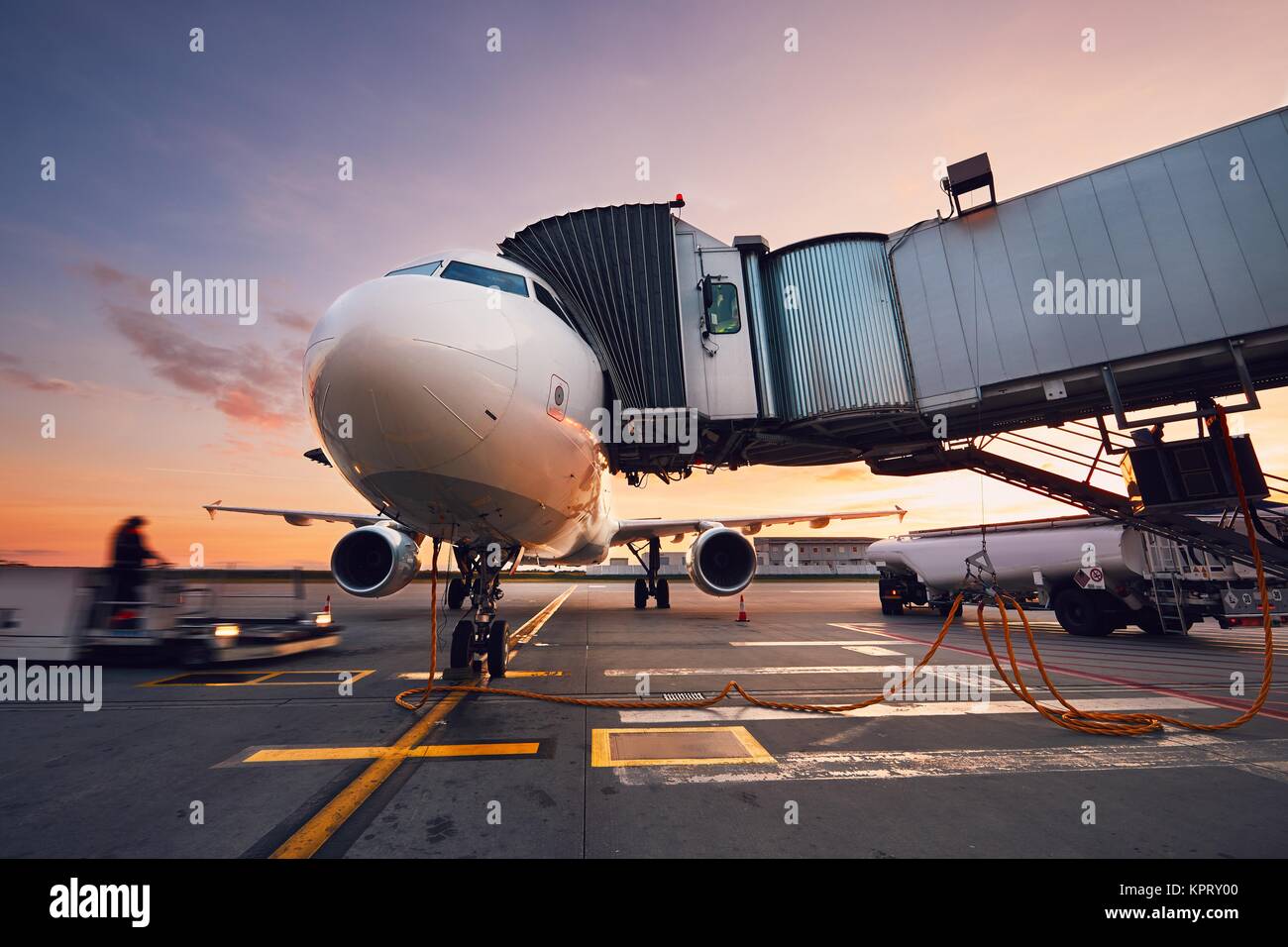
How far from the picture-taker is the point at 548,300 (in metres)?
6.02

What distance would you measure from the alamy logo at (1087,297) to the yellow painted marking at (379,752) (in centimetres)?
1004

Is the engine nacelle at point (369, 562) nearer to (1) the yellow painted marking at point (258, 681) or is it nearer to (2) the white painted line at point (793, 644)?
(1) the yellow painted marking at point (258, 681)

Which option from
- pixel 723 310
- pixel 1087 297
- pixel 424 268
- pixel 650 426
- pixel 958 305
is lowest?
pixel 650 426

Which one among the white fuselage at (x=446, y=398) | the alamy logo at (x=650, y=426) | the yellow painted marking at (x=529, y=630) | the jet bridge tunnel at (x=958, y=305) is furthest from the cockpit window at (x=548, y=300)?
the yellow painted marking at (x=529, y=630)

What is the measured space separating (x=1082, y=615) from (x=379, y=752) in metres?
15.0

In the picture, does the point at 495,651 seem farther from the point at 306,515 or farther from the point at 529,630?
the point at 306,515

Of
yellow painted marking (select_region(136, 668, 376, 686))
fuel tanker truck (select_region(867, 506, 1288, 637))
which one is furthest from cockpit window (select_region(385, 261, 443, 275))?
fuel tanker truck (select_region(867, 506, 1288, 637))

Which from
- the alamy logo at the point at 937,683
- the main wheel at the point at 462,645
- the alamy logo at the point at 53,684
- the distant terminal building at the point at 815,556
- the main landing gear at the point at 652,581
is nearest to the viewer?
the alamy logo at the point at 53,684

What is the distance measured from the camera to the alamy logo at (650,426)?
7195 mm

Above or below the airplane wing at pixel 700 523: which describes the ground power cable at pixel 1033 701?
below

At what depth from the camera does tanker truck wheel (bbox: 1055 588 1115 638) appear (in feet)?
38.6

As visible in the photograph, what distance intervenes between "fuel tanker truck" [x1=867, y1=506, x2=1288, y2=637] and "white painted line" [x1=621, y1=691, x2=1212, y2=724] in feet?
10.8

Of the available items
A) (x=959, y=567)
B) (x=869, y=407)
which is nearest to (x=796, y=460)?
(x=869, y=407)
